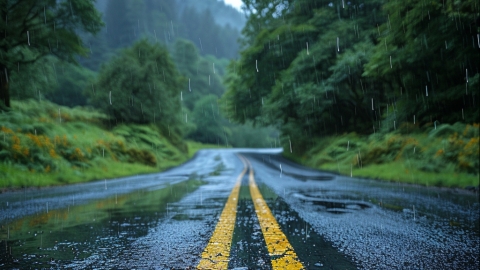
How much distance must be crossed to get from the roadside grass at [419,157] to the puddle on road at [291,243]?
25.7 ft

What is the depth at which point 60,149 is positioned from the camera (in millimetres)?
15266

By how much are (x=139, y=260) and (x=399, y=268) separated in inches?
79.4

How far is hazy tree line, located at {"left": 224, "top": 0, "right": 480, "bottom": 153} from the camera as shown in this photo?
1288 cm

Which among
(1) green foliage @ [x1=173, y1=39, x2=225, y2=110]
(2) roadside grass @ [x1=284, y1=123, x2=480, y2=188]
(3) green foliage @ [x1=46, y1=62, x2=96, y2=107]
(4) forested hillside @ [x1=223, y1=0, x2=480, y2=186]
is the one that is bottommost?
(2) roadside grass @ [x1=284, y1=123, x2=480, y2=188]

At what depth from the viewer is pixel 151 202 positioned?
6.72 meters

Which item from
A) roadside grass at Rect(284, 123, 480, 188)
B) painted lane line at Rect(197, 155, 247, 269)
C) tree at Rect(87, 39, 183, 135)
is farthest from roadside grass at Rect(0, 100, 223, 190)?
roadside grass at Rect(284, 123, 480, 188)

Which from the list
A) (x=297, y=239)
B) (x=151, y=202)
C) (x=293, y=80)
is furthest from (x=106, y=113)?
(x=297, y=239)

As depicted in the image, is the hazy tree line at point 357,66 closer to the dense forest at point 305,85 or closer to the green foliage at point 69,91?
→ the dense forest at point 305,85

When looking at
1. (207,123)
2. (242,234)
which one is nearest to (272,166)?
(242,234)

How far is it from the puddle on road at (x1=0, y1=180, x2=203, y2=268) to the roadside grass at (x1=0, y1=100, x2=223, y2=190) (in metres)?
5.99

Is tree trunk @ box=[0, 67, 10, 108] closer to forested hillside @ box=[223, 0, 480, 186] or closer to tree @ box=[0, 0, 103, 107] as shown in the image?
tree @ box=[0, 0, 103, 107]

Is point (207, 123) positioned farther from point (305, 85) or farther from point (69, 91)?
point (305, 85)

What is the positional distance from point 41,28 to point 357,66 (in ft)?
54.5

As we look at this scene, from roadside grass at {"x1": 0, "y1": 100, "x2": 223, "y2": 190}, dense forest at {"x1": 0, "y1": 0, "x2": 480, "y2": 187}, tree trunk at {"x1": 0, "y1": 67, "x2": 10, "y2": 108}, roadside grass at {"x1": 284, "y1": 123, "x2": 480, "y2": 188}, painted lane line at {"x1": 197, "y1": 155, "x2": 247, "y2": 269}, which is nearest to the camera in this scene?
painted lane line at {"x1": 197, "y1": 155, "x2": 247, "y2": 269}
